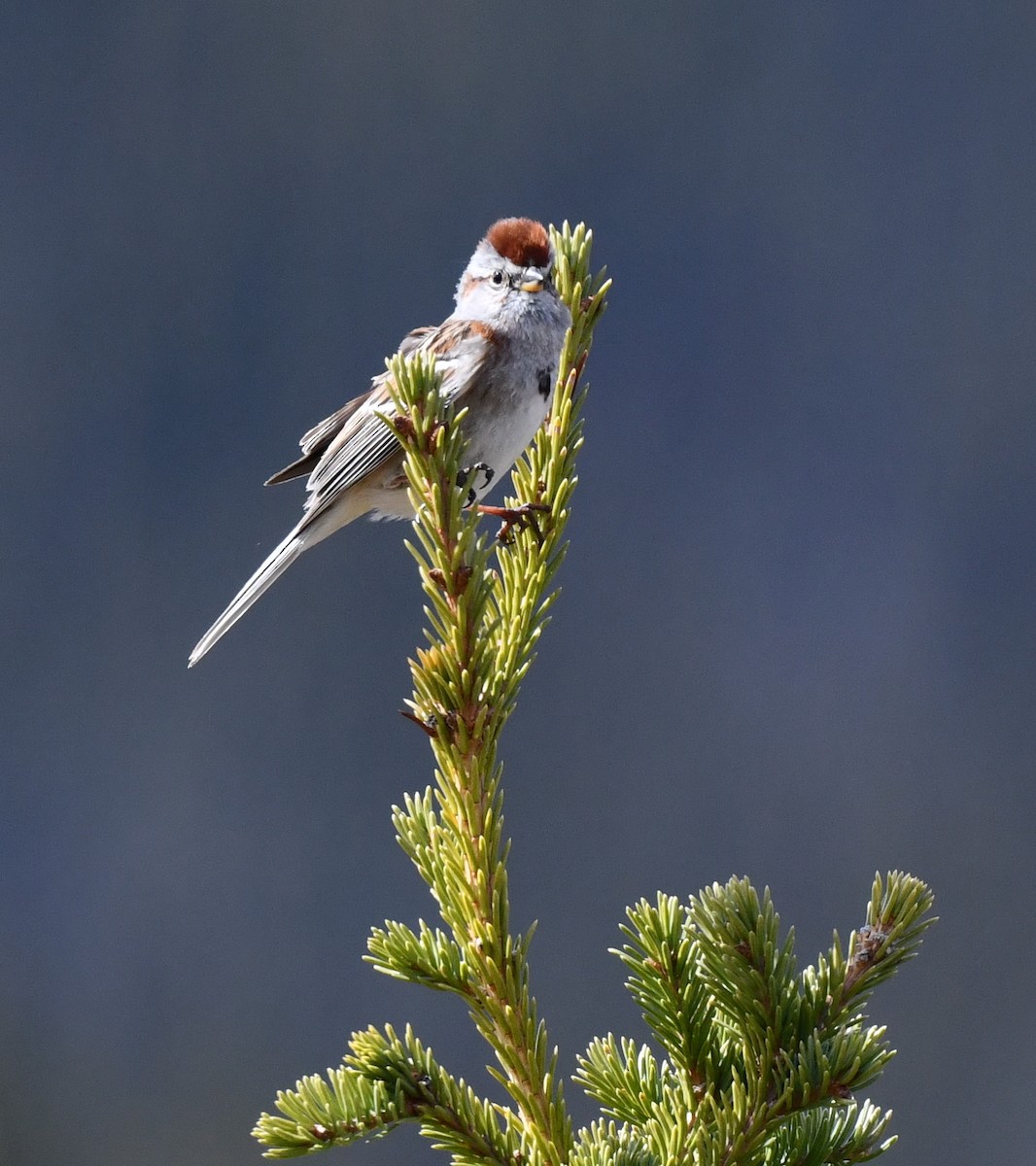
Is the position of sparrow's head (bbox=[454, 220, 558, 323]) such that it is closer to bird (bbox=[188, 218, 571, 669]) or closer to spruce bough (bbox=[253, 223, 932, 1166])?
bird (bbox=[188, 218, 571, 669])

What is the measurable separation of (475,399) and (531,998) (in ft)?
1.48

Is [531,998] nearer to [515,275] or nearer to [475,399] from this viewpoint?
[475,399]

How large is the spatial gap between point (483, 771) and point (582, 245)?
1.05 ft

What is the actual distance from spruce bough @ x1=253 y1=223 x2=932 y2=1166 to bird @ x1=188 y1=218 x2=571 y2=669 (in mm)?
257

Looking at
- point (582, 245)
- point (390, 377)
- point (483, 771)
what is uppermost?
point (582, 245)

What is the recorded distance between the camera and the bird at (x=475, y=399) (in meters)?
0.74

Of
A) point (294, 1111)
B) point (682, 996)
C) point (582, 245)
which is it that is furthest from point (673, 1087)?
point (582, 245)

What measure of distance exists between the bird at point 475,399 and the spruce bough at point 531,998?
0.84ft

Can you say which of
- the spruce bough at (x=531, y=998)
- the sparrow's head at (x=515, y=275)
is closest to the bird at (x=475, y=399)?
the sparrow's head at (x=515, y=275)

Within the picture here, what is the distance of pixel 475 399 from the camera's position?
2.52 feet

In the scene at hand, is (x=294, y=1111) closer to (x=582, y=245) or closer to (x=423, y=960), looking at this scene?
(x=423, y=960)

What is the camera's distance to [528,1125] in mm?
412

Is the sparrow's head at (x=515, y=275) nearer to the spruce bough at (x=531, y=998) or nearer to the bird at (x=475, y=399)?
the bird at (x=475, y=399)

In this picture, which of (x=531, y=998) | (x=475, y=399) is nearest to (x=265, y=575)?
(x=475, y=399)
